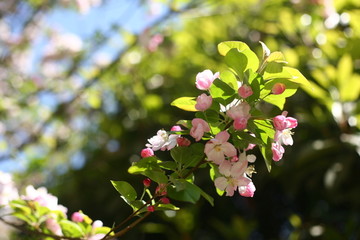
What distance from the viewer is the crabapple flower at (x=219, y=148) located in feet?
2.52

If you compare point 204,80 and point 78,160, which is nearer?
point 204,80

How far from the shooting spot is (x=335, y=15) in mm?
2570

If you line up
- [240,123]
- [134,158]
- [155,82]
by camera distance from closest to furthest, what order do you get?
[240,123] < [134,158] < [155,82]

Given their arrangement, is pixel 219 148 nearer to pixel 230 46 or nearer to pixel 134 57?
pixel 230 46

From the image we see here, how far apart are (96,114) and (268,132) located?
9.25 ft

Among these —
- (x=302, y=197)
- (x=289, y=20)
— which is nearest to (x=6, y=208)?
(x=302, y=197)

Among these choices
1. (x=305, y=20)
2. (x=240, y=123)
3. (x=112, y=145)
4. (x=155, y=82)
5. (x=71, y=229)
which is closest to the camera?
(x=240, y=123)

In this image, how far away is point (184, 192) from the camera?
0.78m

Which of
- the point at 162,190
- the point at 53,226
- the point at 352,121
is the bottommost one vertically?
the point at 352,121

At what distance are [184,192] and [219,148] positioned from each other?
9 cm

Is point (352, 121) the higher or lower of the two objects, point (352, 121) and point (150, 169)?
the lower

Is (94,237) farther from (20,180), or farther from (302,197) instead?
(20,180)

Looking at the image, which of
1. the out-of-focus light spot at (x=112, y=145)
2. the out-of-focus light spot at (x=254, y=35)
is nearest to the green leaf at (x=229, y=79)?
the out-of-focus light spot at (x=112, y=145)

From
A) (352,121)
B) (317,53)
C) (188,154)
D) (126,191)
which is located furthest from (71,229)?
(317,53)
